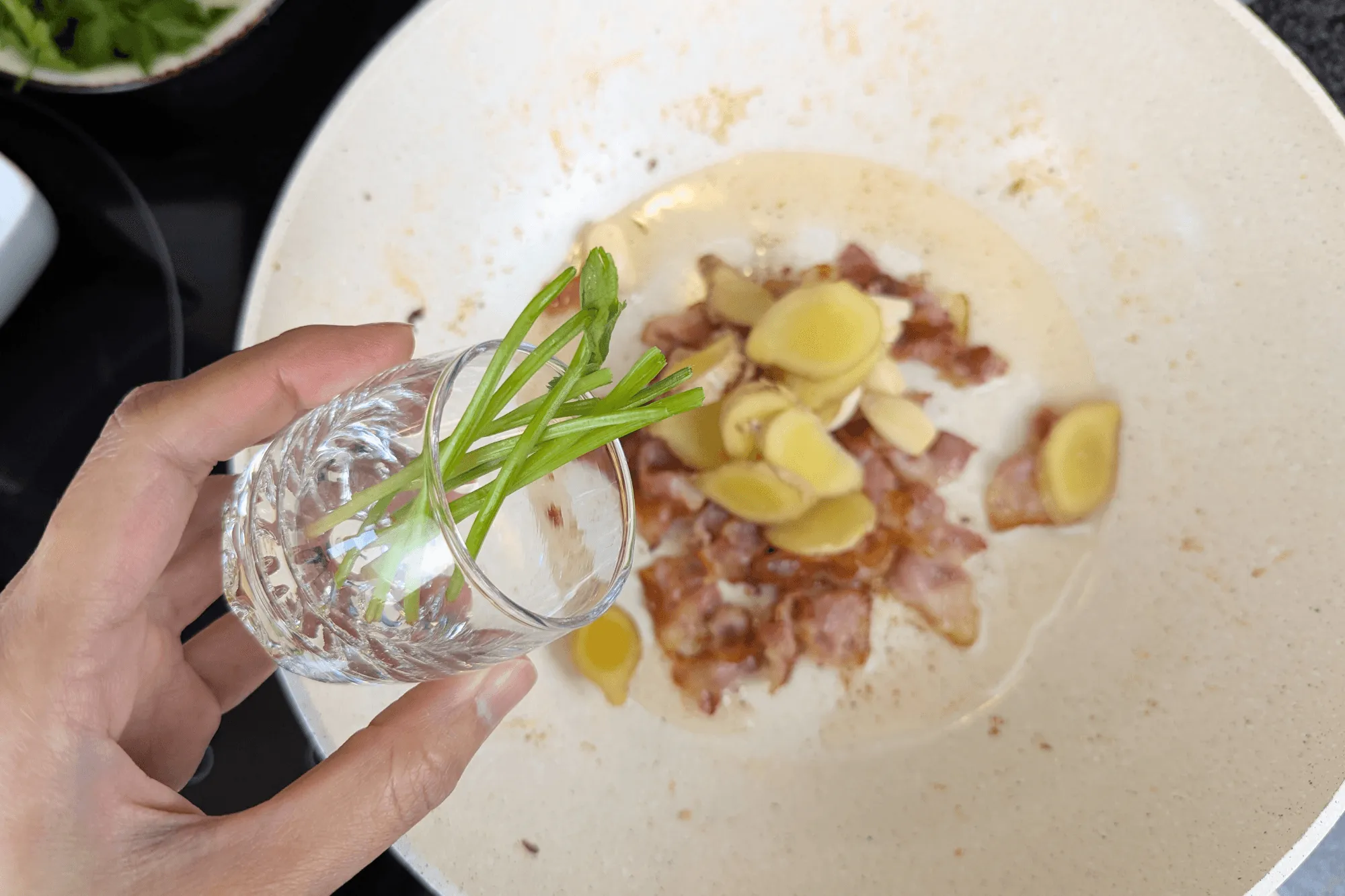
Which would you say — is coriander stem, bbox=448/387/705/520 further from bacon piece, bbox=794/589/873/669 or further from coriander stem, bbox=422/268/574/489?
bacon piece, bbox=794/589/873/669

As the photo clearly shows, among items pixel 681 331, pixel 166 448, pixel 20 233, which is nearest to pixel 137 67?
pixel 20 233

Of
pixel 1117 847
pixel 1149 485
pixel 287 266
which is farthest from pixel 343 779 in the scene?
pixel 1149 485

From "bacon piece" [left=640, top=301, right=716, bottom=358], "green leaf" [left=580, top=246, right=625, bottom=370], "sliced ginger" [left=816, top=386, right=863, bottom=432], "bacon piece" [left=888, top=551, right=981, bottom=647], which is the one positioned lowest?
"bacon piece" [left=888, top=551, right=981, bottom=647]

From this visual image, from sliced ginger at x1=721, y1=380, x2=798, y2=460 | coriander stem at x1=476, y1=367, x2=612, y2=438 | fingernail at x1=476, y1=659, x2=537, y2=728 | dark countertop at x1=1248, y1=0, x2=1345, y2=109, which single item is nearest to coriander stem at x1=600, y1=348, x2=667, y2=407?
coriander stem at x1=476, y1=367, x2=612, y2=438

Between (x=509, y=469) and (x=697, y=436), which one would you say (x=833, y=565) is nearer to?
(x=697, y=436)

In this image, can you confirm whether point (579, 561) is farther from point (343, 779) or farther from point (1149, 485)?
point (1149, 485)

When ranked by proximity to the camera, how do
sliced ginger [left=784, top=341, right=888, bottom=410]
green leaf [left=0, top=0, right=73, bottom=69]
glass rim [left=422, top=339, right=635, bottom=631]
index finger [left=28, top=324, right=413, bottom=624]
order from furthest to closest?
sliced ginger [left=784, top=341, right=888, bottom=410] < green leaf [left=0, top=0, right=73, bottom=69] < index finger [left=28, top=324, right=413, bottom=624] < glass rim [left=422, top=339, right=635, bottom=631]

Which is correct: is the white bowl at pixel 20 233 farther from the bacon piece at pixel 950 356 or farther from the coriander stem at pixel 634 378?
the bacon piece at pixel 950 356
